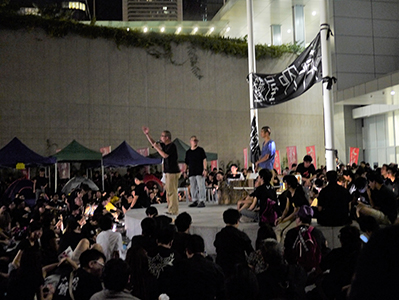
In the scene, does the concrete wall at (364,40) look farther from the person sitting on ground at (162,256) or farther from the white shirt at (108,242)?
the person sitting on ground at (162,256)

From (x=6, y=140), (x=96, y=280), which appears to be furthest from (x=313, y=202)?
(x=6, y=140)

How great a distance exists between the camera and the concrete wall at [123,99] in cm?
2225

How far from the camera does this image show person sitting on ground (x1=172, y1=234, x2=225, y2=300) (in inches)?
159

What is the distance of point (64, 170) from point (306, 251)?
57.2ft

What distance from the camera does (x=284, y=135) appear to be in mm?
27500

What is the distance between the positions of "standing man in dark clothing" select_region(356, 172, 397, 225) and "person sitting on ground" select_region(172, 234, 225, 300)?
3840mm

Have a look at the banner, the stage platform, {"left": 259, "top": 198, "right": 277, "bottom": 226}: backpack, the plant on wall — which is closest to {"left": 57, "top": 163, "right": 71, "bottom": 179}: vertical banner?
the plant on wall

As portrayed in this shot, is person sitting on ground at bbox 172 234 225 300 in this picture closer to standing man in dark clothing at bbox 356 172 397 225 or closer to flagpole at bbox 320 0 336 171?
standing man in dark clothing at bbox 356 172 397 225

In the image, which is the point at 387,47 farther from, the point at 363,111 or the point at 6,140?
the point at 6,140

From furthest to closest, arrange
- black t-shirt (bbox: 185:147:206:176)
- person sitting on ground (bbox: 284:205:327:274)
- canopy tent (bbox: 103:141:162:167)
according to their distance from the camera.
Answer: canopy tent (bbox: 103:141:162:167), black t-shirt (bbox: 185:147:206:176), person sitting on ground (bbox: 284:205:327:274)

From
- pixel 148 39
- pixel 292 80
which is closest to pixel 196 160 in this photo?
pixel 292 80

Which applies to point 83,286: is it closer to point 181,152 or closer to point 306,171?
point 306,171

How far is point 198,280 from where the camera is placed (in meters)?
4.09

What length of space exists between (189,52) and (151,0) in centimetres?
12779
